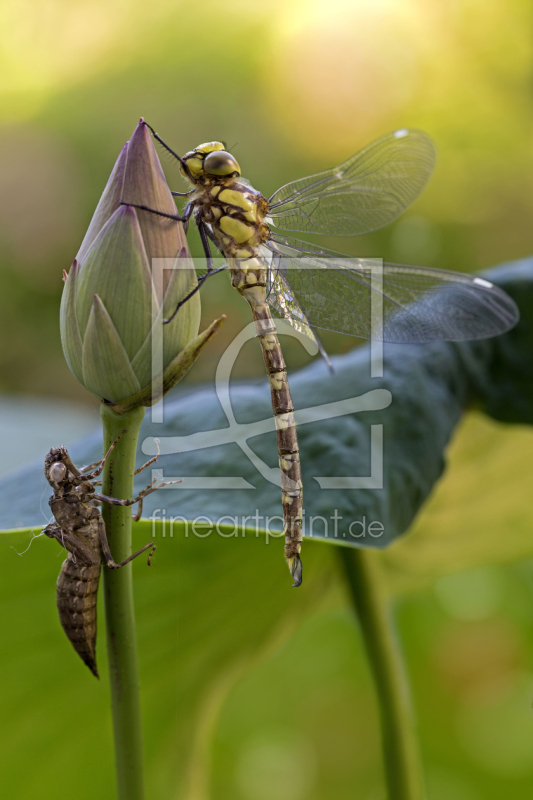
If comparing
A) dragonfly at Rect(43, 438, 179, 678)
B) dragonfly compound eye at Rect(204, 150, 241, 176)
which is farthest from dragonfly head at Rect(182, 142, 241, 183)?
dragonfly at Rect(43, 438, 179, 678)

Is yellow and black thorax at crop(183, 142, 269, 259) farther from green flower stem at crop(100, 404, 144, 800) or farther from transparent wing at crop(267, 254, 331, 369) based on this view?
green flower stem at crop(100, 404, 144, 800)


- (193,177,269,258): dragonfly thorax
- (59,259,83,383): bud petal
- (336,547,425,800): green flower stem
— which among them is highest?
(193,177,269,258): dragonfly thorax

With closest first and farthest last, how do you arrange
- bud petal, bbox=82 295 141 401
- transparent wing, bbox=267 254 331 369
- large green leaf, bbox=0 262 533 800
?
bud petal, bbox=82 295 141 401, large green leaf, bbox=0 262 533 800, transparent wing, bbox=267 254 331 369

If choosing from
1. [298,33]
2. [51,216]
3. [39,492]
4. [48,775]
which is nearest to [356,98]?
[298,33]

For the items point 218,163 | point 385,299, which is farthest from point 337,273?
point 218,163

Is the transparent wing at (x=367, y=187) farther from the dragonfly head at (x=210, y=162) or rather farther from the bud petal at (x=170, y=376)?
the bud petal at (x=170, y=376)

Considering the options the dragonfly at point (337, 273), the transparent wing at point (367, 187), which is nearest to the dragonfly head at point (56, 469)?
the dragonfly at point (337, 273)

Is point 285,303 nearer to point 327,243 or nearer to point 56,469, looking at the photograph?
point 56,469
